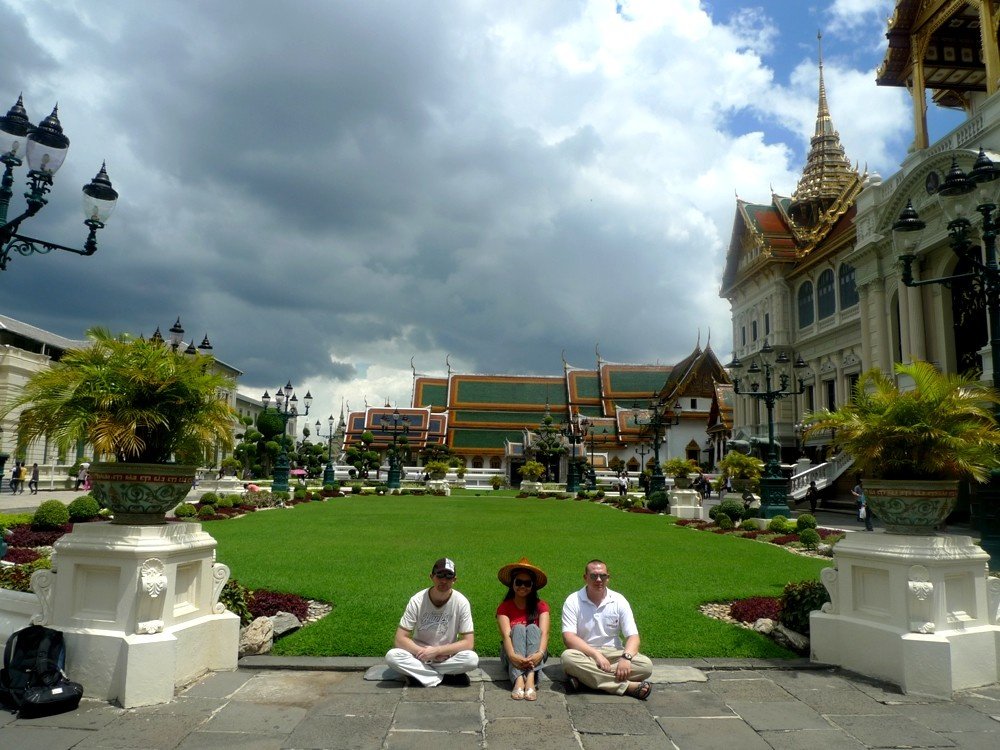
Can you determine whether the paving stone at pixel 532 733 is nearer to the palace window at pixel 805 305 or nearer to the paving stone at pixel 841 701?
the paving stone at pixel 841 701

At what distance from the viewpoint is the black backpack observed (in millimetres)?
4273

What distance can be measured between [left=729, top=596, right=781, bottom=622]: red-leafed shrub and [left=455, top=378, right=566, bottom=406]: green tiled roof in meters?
56.4

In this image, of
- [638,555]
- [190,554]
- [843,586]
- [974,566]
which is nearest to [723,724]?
[843,586]

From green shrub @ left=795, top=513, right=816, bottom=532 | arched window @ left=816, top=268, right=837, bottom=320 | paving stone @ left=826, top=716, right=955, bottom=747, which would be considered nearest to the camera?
paving stone @ left=826, top=716, right=955, bottom=747

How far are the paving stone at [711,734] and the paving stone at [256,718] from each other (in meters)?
2.34

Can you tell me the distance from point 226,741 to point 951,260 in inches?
1029

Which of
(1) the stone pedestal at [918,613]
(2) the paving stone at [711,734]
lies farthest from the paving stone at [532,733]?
(1) the stone pedestal at [918,613]

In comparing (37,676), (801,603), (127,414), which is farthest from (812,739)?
(127,414)

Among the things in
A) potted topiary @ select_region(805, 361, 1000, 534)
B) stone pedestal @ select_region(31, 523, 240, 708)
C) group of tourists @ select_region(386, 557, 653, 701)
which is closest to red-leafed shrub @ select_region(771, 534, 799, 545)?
Result: potted topiary @ select_region(805, 361, 1000, 534)

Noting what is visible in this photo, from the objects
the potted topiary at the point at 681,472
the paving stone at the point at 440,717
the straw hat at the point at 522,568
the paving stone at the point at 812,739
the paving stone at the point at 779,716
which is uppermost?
the potted topiary at the point at 681,472

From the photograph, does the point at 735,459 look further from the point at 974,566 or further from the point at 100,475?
the point at 100,475

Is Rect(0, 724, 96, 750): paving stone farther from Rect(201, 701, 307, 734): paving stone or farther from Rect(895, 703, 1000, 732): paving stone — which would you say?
Rect(895, 703, 1000, 732): paving stone

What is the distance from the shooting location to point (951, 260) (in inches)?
908

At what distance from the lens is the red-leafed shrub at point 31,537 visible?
12.0 m
